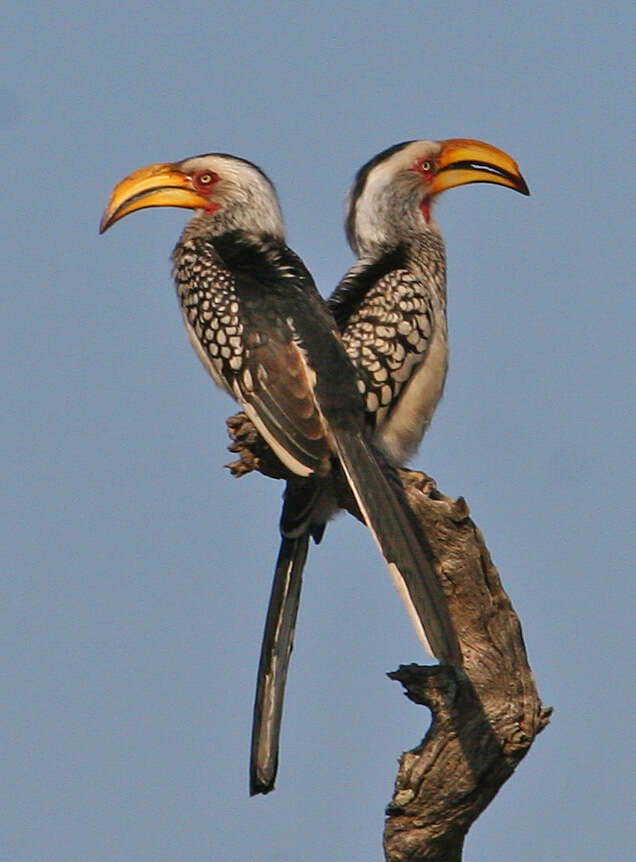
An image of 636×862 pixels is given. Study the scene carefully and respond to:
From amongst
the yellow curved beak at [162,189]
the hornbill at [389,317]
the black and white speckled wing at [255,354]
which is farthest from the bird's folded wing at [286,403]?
the yellow curved beak at [162,189]

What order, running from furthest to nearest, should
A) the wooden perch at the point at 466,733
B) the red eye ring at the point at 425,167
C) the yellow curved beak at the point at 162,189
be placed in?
the red eye ring at the point at 425,167 → the yellow curved beak at the point at 162,189 → the wooden perch at the point at 466,733

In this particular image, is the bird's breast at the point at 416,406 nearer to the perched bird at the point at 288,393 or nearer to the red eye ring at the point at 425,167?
the perched bird at the point at 288,393

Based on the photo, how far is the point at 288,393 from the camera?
18.3 feet

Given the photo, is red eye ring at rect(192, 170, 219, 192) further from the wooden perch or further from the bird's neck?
the wooden perch

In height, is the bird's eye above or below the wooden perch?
above

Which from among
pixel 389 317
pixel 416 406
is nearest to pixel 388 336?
pixel 389 317

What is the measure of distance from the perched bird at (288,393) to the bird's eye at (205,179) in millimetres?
226

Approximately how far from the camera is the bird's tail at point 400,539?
16.2ft

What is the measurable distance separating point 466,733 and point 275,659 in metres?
1.14

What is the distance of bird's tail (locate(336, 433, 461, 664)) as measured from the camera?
494 centimetres

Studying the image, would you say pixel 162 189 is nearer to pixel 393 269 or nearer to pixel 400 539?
pixel 393 269

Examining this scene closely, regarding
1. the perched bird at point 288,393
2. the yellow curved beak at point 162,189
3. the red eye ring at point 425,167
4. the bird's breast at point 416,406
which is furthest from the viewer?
the red eye ring at point 425,167

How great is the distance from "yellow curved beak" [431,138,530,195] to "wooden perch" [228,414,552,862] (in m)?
2.66

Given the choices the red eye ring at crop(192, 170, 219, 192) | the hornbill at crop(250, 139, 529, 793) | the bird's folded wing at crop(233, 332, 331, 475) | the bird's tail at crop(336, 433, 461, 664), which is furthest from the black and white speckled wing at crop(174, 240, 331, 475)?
the red eye ring at crop(192, 170, 219, 192)
